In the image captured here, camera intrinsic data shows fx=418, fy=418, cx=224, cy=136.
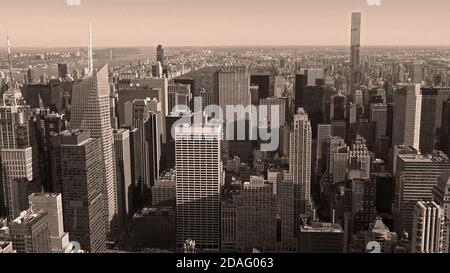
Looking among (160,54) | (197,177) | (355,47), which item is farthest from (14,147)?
(355,47)

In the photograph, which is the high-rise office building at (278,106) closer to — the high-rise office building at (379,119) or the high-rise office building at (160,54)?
the high-rise office building at (379,119)

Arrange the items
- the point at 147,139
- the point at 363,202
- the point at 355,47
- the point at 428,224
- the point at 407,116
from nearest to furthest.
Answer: the point at 355,47 < the point at 428,224 < the point at 407,116 < the point at 363,202 < the point at 147,139

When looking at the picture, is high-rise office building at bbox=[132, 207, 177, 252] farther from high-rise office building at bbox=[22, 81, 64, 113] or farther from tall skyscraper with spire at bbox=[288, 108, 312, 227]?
high-rise office building at bbox=[22, 81, 64, 113]

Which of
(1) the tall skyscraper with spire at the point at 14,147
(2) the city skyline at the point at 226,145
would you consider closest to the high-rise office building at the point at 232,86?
(2) the city skyline at the point at 226,145

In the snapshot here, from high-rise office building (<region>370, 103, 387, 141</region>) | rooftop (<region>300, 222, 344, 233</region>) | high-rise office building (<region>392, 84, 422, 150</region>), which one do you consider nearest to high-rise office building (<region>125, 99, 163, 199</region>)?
rooftop (<region>300, 222, 344, 233</region>)

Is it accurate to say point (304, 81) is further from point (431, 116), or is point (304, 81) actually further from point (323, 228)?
point (323, 228)
